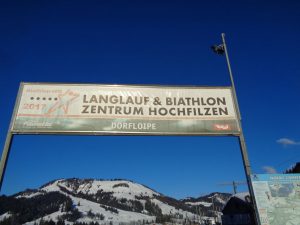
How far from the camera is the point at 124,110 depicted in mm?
10359

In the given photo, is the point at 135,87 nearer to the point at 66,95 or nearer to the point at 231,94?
the point at 66,95

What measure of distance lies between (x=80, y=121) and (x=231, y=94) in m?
5.95

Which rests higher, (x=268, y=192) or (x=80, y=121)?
(x=80, y=121)

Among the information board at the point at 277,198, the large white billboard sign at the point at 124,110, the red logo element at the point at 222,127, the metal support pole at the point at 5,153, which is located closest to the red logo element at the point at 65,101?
the large white billboard sign at the point at 124,110

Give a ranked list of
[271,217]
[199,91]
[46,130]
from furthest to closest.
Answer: [199,91]
[46,130]
[271,217]

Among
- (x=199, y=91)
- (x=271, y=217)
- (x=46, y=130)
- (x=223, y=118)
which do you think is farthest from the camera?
(x=199, y=91)

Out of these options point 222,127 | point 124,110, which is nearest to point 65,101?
point 124,110

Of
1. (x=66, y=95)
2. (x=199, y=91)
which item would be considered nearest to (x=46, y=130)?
(x=66, y=95)

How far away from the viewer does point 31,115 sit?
9945mm

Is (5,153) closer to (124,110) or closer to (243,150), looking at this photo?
(124,110)

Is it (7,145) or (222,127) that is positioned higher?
(222,127)

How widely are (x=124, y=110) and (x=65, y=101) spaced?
2.26 metres

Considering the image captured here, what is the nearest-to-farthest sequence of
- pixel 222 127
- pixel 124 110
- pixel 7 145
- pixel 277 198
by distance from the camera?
pixel 277 198 → pixel 7 145 → pixel 222 127 → pixel 124 110

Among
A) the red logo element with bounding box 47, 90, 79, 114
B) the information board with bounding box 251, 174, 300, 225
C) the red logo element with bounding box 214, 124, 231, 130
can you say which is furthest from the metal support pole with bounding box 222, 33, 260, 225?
the red logo element with bounding box 47, 90, 79, 114
